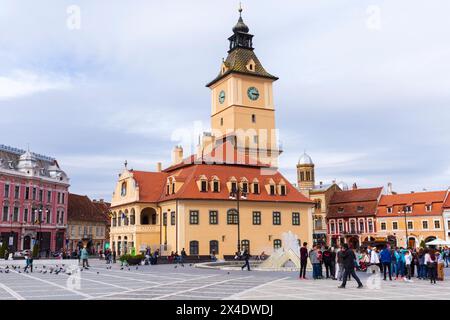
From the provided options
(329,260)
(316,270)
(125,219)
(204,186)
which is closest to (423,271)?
(329,260)

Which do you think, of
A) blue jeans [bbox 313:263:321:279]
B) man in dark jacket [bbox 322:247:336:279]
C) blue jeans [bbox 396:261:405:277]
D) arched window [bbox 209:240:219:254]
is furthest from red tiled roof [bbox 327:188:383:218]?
blue jeans [bbox 313:263:321:279]

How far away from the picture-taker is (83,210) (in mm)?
85188

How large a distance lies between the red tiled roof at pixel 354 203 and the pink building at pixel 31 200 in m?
46.1

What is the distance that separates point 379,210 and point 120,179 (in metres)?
44.0

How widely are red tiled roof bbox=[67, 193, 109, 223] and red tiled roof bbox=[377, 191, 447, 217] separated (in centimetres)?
4833

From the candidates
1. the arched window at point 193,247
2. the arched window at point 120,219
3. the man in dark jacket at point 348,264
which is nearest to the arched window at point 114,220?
the arched window at point 120,219

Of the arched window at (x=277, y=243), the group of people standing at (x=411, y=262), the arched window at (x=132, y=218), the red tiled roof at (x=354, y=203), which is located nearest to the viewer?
the group of people standing at (x=411, y=262)

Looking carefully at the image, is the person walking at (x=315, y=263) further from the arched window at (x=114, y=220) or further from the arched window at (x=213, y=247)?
the arched window at (x=114, y=220)

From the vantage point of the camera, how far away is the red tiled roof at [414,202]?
72.6 m

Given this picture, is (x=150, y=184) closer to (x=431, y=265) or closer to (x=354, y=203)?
(x=431, y=265)

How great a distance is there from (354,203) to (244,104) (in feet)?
93.4

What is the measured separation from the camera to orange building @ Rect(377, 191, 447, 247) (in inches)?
2837
